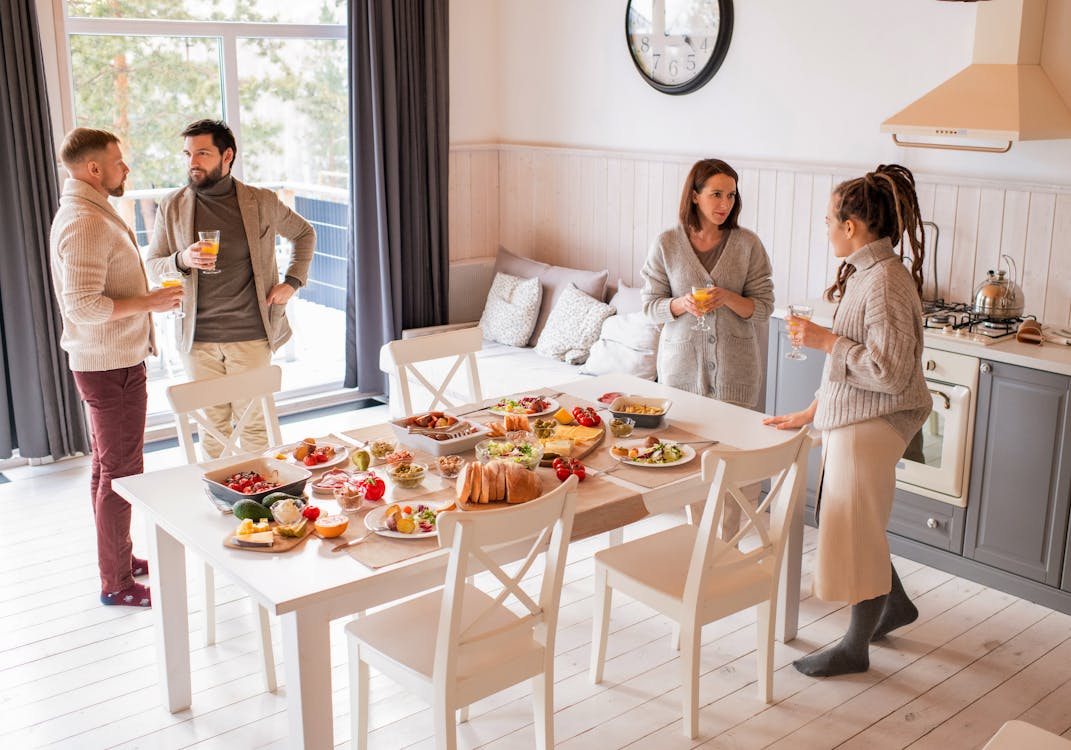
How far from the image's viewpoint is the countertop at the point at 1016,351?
3.41 metres

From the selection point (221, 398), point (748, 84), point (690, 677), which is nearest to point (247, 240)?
point (221, 398)

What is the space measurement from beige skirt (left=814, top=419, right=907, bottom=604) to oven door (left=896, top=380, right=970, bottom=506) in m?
0.82

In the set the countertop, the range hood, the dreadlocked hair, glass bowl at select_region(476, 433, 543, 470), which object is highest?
the range hood

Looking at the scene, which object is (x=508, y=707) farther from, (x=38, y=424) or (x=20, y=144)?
(x=20, y=144)

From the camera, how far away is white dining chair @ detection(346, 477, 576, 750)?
2.24 meters

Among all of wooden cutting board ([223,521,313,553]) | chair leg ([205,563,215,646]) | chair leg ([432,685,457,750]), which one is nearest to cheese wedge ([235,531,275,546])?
wooden cutting board ([223,521,313,553])

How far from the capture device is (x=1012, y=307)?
3.73m

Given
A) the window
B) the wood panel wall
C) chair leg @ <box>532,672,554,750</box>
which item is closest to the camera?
chair leg @ <box>532,672,554,750</box>

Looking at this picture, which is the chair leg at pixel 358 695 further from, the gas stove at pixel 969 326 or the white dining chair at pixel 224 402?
the gas stove at pixel 969 326

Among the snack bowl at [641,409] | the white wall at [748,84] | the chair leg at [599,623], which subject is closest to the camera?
the chair leg at [599,623]

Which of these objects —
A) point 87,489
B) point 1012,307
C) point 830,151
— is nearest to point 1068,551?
point 1012,307

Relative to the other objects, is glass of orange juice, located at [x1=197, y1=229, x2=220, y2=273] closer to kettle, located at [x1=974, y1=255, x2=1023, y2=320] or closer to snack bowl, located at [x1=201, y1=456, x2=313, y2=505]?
snack bowl, located at [x1=201, y1=456, x2=313, y2=505]

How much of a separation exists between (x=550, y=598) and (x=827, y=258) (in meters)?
2.55

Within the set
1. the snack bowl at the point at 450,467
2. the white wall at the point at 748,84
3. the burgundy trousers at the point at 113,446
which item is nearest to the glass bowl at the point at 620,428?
the snack bowl at the point at 450,467
